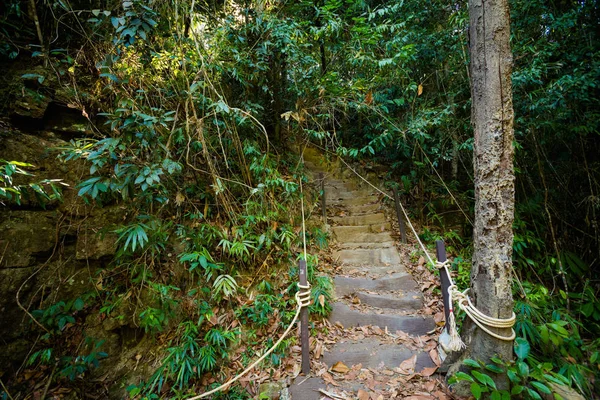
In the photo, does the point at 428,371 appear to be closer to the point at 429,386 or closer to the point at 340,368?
the point at 429,386

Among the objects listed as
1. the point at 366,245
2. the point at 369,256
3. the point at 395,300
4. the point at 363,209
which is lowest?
the point at 395,300

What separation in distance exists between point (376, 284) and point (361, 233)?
1416 mm

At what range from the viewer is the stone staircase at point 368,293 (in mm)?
2645

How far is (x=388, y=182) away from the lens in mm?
5535

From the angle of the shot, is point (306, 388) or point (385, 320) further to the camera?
point (385, 320)

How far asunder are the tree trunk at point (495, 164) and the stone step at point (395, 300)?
1.25m

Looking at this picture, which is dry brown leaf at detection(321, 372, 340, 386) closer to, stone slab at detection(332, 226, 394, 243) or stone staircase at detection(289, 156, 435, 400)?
stone staircase at detection(289, 156, 435, 400)

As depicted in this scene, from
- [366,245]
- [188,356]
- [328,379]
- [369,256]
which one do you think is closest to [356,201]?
[366,245]

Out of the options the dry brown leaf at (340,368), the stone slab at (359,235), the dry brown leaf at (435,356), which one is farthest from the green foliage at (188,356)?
the stone slab at (359,235)

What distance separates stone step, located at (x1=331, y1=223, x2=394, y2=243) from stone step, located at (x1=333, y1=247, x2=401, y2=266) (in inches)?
14.3

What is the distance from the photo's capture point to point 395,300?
3342 millimetres

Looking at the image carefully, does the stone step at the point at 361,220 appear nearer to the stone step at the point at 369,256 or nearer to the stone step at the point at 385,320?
the stone step at the point at 369,256

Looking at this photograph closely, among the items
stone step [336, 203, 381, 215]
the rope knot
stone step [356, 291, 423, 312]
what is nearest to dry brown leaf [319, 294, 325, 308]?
stone step [356, 291, 423, 312]

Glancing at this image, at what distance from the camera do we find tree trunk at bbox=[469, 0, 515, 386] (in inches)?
76.7
